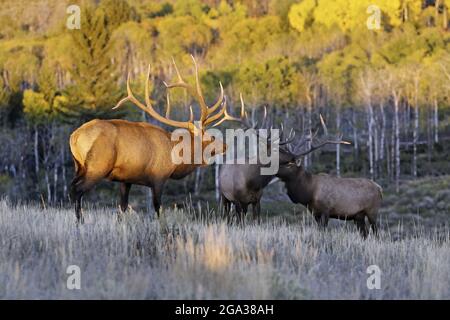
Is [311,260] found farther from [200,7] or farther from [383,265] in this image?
[200,7]

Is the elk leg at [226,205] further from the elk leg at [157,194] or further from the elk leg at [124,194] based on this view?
the elk leg at [124,194]

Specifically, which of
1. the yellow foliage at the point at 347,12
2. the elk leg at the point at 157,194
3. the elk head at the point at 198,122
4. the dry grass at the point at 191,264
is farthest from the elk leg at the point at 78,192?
the yellow foliage at the point at 347,12

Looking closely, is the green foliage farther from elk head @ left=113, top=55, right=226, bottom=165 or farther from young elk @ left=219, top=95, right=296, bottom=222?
elk head @ left=113, top=55, right=226, bottom=165

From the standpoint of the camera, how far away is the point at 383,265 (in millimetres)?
6352

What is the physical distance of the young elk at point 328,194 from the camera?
10.5 m

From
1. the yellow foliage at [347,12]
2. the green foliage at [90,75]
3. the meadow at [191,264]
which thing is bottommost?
the meadow at [191,264]

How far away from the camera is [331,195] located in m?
10.5

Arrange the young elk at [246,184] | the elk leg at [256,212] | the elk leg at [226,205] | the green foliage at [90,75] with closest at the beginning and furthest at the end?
the elk leg at [256,212], the young elk at [246,184], the elk leg at [226,205], the green foliage at [90,75]

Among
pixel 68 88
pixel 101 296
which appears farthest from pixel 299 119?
pixel 101 296

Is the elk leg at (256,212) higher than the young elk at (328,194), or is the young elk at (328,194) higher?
the young elk at (328,194)

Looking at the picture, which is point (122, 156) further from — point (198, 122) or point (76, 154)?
point (198, 122)

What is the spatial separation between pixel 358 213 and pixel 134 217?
180 inches

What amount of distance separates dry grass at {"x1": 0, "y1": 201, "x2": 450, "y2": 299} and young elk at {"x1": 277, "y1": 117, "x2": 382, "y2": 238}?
9.68 feet

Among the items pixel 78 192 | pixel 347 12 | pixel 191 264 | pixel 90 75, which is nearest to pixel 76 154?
pixel 78 192
